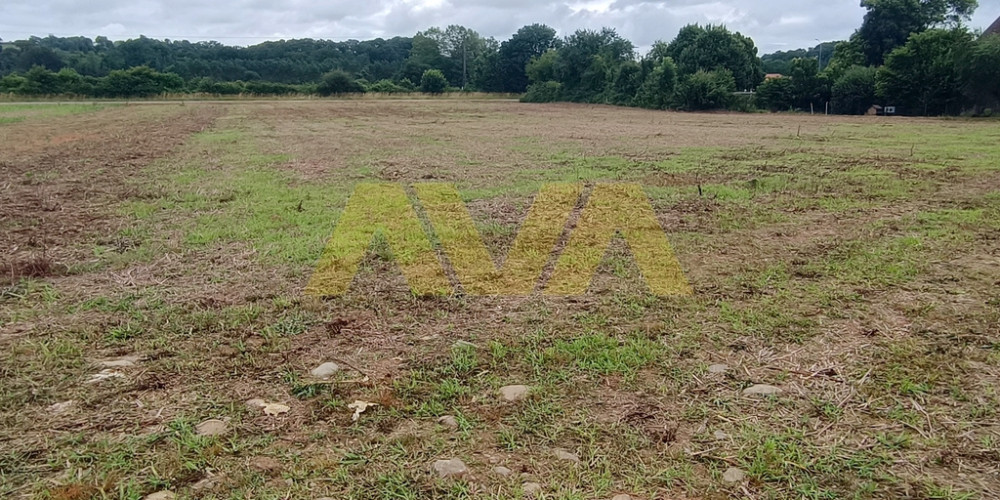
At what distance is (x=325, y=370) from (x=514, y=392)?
0.91m

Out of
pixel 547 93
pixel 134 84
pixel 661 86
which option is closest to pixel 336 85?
pixel 134 84

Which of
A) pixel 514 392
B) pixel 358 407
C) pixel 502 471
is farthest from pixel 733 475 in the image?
pixel 358 407

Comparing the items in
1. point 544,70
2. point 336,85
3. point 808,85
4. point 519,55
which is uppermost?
point 519,55

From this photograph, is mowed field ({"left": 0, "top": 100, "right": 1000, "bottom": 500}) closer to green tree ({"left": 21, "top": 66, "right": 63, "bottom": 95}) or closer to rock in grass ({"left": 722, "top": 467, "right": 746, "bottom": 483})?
rock in grass ({"left": 722, "top": 467, "right": 746, "bottom": 483})

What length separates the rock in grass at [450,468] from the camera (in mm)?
2068

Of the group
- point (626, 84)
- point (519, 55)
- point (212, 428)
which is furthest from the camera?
point (519, 55)

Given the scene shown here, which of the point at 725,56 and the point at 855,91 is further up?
the point at 725,56

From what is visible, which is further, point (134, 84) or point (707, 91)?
point (134, 84)

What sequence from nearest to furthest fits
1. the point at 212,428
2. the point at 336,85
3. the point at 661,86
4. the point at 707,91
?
the point at 212,428 < the point at 707,91 < the point at 661,86 < the point at 336,85

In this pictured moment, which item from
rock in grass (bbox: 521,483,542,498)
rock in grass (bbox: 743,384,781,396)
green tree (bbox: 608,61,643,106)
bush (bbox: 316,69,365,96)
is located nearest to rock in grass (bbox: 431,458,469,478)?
rock in grass (bbox: 521,483,542,498)

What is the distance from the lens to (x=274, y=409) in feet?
8.16

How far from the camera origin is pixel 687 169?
30.7 ft

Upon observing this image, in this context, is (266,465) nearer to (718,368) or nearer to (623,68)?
(718,368)

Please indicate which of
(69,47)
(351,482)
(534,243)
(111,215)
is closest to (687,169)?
(534,243)
